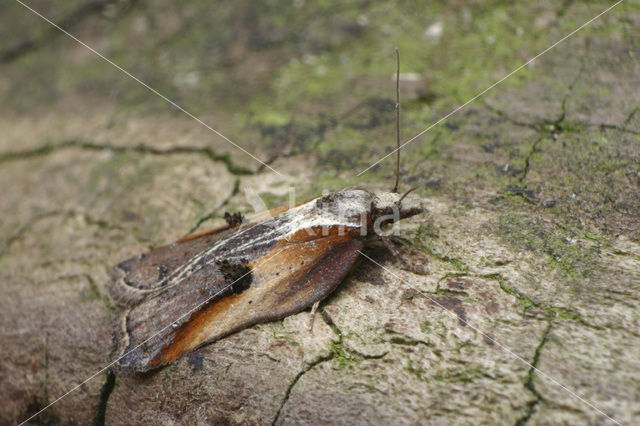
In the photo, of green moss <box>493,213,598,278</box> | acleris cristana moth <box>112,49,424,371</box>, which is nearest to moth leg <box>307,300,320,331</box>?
acleris cristana moth <box>112,49,424,371</box>

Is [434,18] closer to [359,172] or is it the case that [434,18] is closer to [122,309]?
[359,172]

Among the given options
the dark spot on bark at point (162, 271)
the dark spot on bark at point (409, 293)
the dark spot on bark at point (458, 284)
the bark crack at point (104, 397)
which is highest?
the dark spot on bark at point (162, 271)

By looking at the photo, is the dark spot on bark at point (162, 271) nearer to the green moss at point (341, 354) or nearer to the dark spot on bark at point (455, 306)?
the green moss at point (341, 354)

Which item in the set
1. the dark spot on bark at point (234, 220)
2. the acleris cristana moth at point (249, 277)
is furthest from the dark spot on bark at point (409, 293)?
the dark spot on bark at point (234, 220)

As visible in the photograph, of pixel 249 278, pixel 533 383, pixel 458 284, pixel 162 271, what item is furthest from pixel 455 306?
pixel 162 271

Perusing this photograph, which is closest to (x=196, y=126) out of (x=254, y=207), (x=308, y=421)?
(x=254, y=207)

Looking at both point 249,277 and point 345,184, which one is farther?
point 345,184

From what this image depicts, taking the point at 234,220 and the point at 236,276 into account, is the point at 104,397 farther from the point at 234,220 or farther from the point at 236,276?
the point at 234,220
